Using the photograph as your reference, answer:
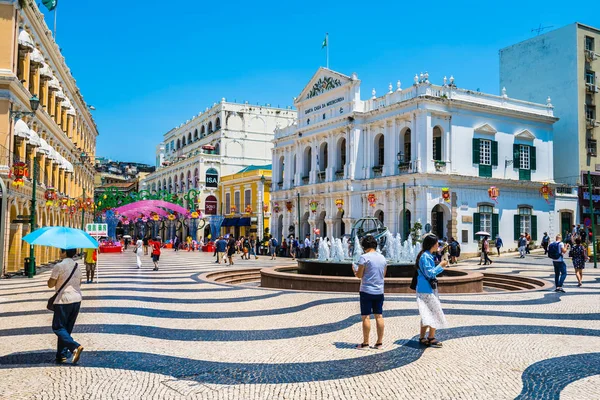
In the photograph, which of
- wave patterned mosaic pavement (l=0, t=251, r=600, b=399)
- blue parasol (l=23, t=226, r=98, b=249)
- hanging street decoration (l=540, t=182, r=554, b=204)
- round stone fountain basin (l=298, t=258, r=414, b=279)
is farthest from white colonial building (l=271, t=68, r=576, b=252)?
blue parasol (l=23, t=226, r=98, b=249)

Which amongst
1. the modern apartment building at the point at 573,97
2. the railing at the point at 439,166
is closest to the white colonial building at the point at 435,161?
the railing at the point at 439,166

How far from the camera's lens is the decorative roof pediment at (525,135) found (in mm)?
36606

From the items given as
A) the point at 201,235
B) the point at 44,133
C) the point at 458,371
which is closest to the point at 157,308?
the point at 458,371

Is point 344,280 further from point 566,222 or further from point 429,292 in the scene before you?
point 566,222

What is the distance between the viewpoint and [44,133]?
27.0m

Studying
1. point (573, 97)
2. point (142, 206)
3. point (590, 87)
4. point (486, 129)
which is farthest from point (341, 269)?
point (142, 206)

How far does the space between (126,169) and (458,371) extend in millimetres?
114458

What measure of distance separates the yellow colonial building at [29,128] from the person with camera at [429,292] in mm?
10817

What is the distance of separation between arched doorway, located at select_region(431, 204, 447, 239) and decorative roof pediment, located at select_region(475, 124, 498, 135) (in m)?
5.80

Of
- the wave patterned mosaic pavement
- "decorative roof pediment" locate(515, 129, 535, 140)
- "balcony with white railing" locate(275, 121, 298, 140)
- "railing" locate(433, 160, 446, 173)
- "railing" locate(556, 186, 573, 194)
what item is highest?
"balcony with white railing" locate(275, 121, 298, 140)

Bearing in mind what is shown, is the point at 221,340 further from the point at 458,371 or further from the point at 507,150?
the point at 507,150

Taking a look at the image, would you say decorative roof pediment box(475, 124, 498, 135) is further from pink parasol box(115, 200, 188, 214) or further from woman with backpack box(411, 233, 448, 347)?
woman with backpack box(411, 233, 448, 347)

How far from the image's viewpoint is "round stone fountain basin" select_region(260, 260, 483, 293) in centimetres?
1439

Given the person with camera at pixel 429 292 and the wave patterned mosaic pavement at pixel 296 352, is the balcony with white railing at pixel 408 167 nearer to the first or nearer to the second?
the wave patterned mosaic pavement at pixel 296 352
